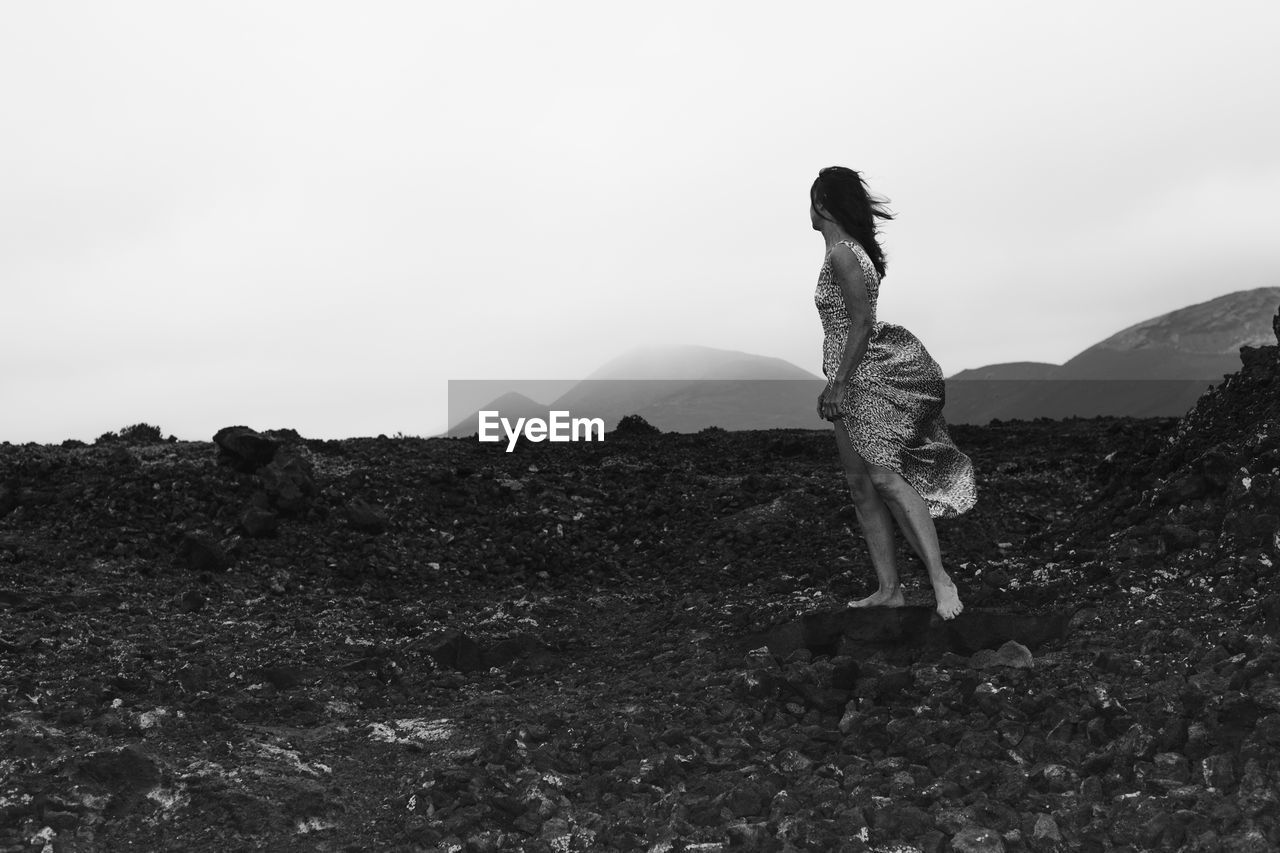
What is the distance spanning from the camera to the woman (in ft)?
18.8


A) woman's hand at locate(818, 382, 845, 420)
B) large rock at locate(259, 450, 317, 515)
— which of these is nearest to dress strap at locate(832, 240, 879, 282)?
woman's hand at locate(818, 382, 845, 420)

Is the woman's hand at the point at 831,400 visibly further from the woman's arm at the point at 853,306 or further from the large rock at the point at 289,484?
the large rock at the point at 289,484

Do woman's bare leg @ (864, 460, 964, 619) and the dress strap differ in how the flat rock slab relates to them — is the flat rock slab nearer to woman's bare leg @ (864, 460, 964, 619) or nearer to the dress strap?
woman's bare leg @ (864, 460, 964, 619)

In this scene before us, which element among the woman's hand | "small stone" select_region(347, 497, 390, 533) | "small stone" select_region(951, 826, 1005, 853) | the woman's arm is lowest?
"small stone" select_region(951, 826, 1005, 853)

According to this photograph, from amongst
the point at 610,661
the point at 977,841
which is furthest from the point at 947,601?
the point at 610,661

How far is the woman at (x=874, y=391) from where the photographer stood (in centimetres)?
573

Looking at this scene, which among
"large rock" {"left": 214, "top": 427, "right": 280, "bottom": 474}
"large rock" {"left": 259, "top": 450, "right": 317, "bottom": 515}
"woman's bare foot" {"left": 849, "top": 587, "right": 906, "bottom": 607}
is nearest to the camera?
"woman's bare foot" {"left": 849, "top": 587, "right": 906, "bottom": 607}

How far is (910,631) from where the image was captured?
602 cm

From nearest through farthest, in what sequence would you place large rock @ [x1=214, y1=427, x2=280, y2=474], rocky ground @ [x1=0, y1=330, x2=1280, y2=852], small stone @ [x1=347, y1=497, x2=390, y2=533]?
1. rocky ground @ [x1=0, y1=330, x2=1280, y2=852]
2. small stone @ [x1=347, y1=497, x2=390, y2=533]
3. large rock @ [x1=214, y1=427, x2=280, y2=474]

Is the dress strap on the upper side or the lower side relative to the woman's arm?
upper

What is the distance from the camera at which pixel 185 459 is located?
11.3 m

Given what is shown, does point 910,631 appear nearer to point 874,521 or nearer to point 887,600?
point 887,600

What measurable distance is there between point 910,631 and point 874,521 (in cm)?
61

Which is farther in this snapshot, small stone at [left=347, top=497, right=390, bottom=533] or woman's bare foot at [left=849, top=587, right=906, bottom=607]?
small stone at [left=347, top=497, right=390, bottom=533]
